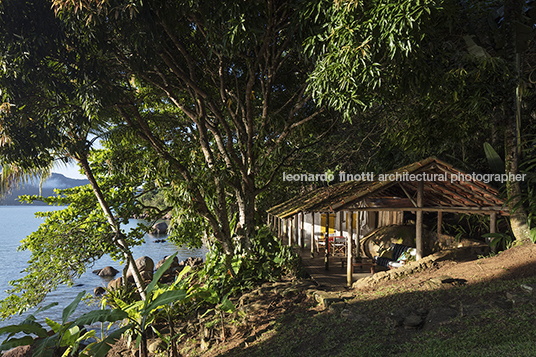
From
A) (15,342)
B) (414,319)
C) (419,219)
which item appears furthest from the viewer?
(419,219)

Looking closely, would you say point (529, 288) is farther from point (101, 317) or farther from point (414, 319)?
point (101, 317)

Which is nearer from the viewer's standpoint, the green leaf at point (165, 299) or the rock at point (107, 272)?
the green leaf at point (165, 299)

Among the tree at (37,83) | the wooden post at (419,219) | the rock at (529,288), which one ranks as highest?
the tree at (37,83)

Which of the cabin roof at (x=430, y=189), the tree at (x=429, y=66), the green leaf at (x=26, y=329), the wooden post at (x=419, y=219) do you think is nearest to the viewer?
the green leaf at (x=26, y=329)

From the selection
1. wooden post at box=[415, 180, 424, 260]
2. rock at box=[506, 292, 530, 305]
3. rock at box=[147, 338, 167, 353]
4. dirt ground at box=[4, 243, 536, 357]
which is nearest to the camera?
rock at box=[506, 292, 530, 305]

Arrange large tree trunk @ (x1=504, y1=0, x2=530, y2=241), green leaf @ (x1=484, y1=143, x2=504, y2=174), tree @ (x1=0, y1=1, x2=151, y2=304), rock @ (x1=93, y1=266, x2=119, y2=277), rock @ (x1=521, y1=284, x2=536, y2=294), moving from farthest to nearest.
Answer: rock @ (x1=93, y1=266, x2=119, y2=277) < green leaf @ (x1=484, y1=143, x2=504, y2=174) < large tree trunk @ (x1=504, y1=0, x2=530, y2=241) < tree @ (x1=0, y1=1, x2=151, y2=304) < rock @ (x1=521, y1=284, x2=536, y2=294)

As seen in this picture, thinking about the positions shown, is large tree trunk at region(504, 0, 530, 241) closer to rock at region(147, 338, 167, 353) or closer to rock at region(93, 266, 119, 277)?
rock at region(147, 338, 167, 353)

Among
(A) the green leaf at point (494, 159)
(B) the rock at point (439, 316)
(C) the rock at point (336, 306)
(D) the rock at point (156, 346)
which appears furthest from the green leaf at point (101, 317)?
(A) the green leaf at point (494, 159)

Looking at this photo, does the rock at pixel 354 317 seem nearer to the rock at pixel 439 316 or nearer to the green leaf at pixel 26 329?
the rock at pixel 439 316

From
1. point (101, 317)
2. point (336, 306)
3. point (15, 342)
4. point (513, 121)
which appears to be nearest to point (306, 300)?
point (336, 306)

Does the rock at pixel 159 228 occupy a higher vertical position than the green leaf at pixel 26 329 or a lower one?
lower

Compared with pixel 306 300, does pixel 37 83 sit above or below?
above

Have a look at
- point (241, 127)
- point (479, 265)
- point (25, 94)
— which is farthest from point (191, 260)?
point (479, 265)

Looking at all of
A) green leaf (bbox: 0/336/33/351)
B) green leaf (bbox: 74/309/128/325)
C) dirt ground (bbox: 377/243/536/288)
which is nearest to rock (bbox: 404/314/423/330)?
dirt ground (bbox: 377/243/536/288)
